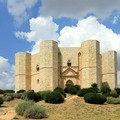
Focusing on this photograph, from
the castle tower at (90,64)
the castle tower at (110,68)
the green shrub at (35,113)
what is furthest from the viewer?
the castle tower at (110,68)

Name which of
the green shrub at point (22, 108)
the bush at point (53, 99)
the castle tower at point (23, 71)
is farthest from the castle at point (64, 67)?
the green shrub at point (22, 108)

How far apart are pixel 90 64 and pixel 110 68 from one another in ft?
17.2

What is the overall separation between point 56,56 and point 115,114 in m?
28.1

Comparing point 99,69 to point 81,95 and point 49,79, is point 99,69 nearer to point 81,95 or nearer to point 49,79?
point 49,79

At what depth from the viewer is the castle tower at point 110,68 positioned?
5931 centimetres

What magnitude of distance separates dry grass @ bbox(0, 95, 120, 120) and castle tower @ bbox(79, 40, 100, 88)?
61.8 feet

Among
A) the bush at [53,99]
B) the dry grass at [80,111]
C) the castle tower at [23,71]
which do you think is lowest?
the dry grass at [80,111]

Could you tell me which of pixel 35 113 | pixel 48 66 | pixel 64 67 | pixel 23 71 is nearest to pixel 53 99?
pixel 35 113

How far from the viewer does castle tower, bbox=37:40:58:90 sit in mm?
55656

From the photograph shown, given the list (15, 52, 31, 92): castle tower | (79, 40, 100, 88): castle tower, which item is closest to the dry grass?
(79, 40, 100, 88): castle tower

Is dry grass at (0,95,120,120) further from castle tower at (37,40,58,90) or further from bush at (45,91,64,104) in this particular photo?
castle tower at (37,40,58,90)

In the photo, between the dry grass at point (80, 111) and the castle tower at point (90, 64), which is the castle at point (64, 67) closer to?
the castle tower at point (90, 64)

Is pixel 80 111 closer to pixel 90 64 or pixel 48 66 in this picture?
pixel 90 64

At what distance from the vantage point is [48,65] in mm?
56094
